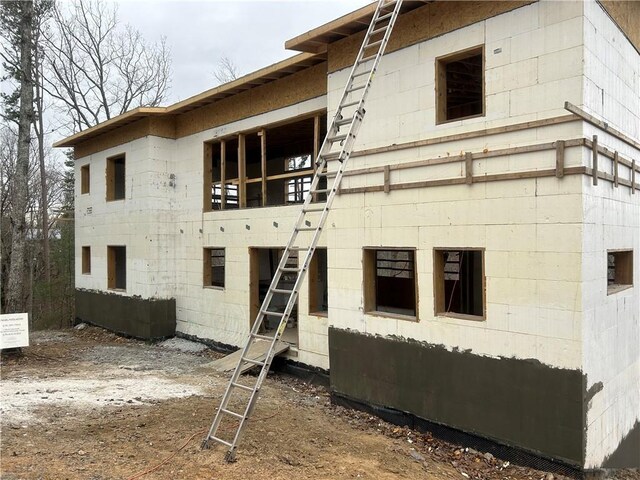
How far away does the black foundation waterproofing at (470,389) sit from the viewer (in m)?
5.80

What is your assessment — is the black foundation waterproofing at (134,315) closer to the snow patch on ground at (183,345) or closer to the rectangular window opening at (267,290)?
the snow patch on ground at (183,345)

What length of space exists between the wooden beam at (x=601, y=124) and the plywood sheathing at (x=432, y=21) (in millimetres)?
1570

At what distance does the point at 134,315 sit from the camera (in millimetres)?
13656

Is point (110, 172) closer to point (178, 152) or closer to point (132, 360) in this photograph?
point (178, 152)

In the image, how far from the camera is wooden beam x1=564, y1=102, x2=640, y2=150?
18.6 ft

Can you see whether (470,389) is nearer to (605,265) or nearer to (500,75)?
(605,265)

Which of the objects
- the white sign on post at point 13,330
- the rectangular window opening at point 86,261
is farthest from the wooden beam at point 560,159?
the rectangular window opening at point 86,261

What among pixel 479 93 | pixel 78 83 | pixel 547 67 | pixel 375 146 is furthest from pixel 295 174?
pixel 78 83

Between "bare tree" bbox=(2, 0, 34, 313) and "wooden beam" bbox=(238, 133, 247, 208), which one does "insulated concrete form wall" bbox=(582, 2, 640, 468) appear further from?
"bare tree" bbox=(2, 0, 34, 313)

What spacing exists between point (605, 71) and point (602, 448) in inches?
191

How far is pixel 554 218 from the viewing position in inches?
232

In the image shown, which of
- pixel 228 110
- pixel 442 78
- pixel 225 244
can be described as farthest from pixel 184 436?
pixel 228 110

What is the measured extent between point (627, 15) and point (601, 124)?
2.27m

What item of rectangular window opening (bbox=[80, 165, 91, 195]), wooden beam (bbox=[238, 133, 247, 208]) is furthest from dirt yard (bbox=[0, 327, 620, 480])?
rectangular window opening (bbox=[80, 165, 91, 195])
